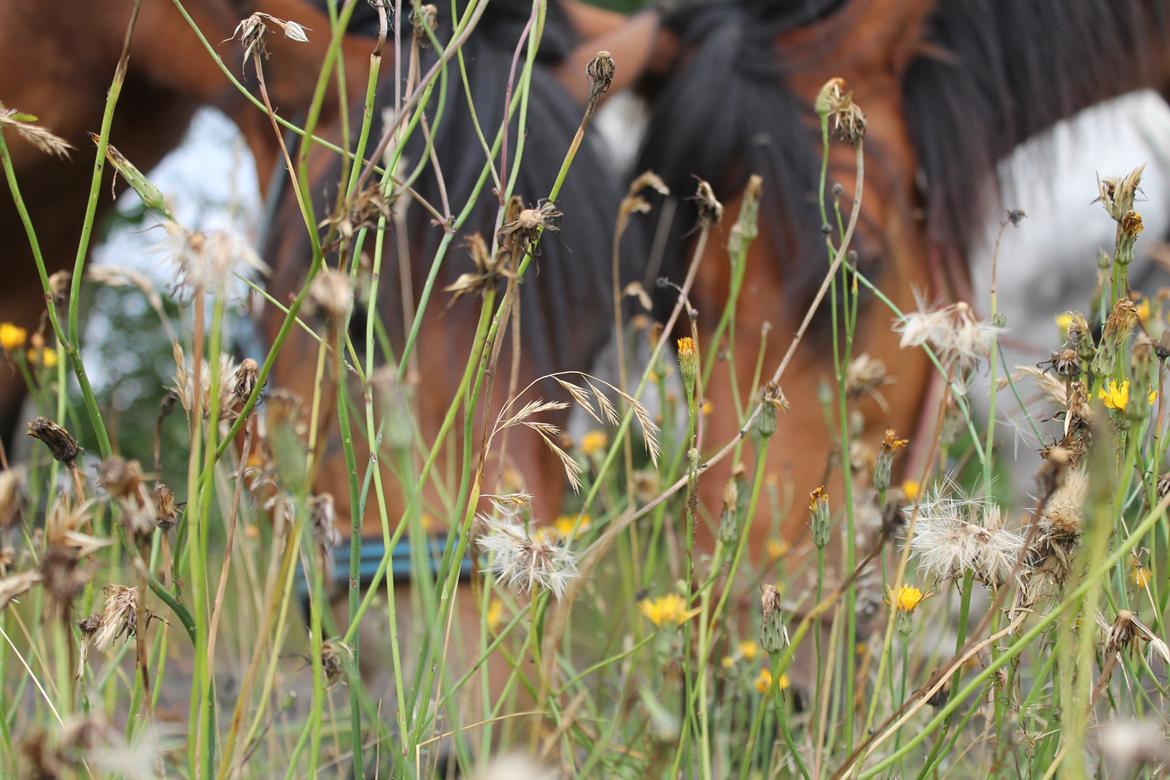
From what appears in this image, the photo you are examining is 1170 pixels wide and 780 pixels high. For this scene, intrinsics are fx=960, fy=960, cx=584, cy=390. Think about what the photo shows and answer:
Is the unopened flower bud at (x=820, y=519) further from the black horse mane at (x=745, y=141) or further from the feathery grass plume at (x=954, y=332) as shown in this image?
the black horse mane at (x=745, y=141)

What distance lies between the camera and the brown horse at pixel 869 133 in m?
1.25

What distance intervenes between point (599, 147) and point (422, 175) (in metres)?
0.28

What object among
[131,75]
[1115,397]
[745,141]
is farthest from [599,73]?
[131,75]

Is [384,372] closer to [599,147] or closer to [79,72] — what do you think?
[599,147]

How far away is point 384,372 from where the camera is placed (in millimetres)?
246

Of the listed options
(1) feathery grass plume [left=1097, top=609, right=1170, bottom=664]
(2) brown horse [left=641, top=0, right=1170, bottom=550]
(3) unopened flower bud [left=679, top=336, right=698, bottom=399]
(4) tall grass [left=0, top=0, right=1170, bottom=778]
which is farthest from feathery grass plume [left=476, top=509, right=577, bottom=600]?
(2) brown horse [left=641, top=0, right=1170, bottom=550]

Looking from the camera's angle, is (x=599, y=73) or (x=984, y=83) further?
(x=984, y=83)

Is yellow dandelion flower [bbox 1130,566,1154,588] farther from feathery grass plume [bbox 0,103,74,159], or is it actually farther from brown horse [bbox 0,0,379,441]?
brown horse [bbox 0,0,379,441]

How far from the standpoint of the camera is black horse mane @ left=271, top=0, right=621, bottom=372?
106cm

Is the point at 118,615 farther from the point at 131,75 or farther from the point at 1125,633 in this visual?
the point at 131,75

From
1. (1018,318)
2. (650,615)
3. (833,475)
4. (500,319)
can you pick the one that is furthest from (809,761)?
(1018,318)

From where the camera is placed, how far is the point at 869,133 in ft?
4.41

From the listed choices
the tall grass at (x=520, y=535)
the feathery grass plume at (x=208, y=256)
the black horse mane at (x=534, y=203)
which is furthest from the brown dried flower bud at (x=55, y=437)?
the black horse mane at (x=534, y=203)

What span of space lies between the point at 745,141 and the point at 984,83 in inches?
14.8
